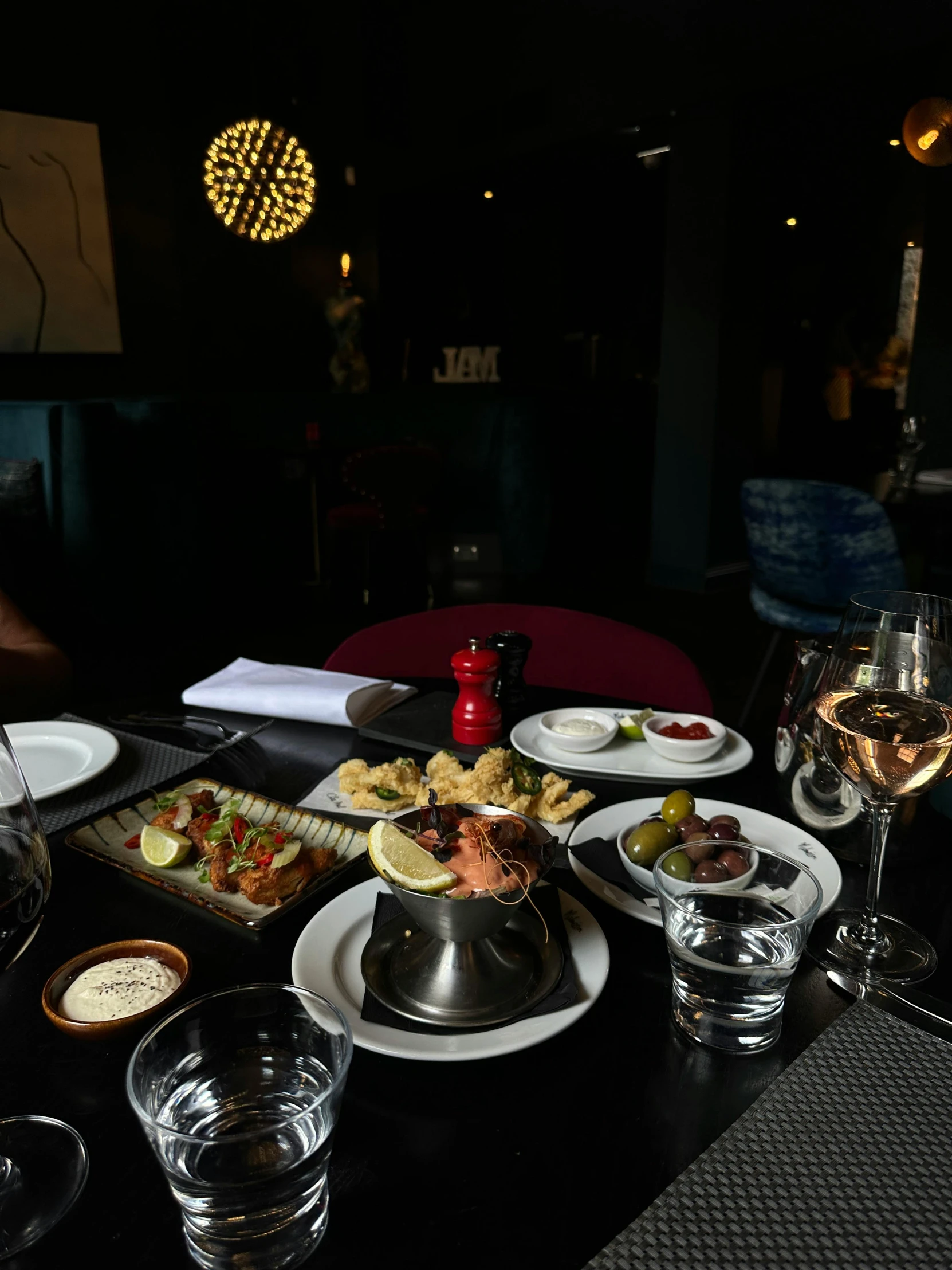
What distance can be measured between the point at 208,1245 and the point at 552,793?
564 mm

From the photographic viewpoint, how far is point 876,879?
0.73 m

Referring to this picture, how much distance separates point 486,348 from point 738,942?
7.77 m

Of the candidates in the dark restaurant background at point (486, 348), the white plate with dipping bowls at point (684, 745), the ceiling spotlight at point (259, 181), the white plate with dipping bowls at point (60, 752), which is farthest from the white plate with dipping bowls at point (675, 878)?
the ceiling spotlight at point (259, 181)

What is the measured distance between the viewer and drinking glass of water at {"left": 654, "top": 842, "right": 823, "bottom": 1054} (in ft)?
2.04

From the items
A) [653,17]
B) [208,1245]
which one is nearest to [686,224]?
[653,17]

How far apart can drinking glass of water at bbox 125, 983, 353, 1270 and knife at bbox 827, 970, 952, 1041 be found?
1.27ft

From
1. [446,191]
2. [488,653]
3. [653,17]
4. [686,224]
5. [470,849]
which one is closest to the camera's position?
[470,849]

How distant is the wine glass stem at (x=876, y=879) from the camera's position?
28.6 inches

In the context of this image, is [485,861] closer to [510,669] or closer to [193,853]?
[193,853]

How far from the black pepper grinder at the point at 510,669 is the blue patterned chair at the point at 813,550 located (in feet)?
6.30

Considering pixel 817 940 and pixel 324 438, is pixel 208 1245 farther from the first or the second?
pixel 324 438

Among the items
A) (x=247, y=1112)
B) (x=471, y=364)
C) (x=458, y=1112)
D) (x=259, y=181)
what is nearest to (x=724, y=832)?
(x=458, y=1112)

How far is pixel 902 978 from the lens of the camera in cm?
69

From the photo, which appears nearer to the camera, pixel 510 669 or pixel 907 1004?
pixel 907 1004
